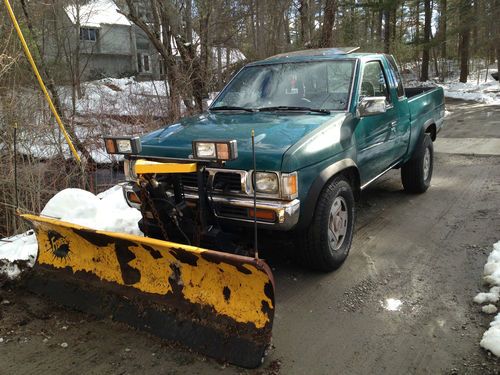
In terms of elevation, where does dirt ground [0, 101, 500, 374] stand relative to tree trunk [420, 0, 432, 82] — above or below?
below

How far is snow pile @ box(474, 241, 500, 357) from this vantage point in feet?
9.52

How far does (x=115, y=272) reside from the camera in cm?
354

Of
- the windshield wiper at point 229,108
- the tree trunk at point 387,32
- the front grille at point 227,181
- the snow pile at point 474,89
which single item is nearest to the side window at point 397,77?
the windshield wiper at point 229,108

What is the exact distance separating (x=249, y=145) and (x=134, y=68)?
121 feet

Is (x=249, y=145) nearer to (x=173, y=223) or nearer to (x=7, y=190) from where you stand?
(x=173, y=223)

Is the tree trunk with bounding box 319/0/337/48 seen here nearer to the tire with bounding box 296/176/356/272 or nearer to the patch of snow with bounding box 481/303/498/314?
the tire with bounding box 296/176/356/272

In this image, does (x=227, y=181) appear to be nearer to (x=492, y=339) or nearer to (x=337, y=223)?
(x=337, y=223)

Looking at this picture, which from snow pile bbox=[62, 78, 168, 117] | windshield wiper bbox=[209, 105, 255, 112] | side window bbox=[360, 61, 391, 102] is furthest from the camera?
snow pile bbox=[62, 78, 168, 117]

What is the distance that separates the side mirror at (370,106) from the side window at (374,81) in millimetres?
243

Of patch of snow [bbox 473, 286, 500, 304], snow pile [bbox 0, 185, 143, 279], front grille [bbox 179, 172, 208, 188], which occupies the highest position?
front grille [bbox 179, 172, 208, 188]

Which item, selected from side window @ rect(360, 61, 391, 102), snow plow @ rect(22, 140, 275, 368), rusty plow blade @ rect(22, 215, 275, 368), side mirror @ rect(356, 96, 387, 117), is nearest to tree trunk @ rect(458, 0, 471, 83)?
side window @ rect(360, 61, 391, 102)

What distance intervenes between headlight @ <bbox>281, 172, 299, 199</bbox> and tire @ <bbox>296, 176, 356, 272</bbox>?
433mm

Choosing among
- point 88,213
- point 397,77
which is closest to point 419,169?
point 397,77

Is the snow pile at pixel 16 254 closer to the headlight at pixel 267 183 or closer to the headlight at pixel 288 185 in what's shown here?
the headlight at pixel 267 183
